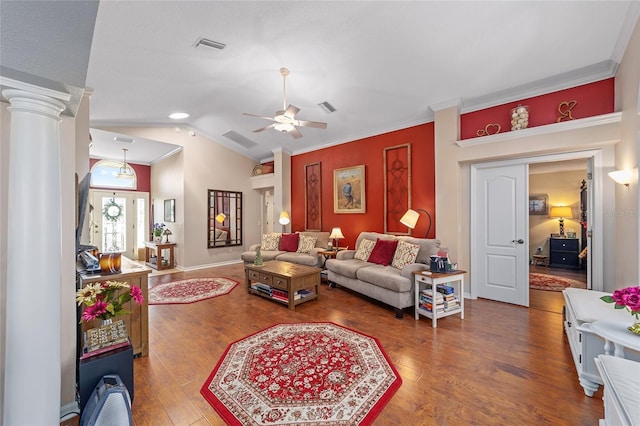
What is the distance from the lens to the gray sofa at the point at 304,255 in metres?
5.40

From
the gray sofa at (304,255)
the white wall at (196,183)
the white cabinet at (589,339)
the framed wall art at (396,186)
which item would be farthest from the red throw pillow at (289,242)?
the white cabinet at (589,339)

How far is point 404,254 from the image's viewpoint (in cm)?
408

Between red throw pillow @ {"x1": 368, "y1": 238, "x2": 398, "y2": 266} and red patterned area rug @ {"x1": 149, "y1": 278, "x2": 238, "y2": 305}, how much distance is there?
255 cm

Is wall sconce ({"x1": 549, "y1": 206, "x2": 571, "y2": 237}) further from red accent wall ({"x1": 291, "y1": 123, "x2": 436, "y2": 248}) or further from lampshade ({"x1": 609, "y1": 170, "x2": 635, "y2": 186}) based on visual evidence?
lampshade ({"x1": 609, "y1": 170, "x2": 635, "y2": 186})

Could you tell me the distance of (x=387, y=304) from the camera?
3.82 meters

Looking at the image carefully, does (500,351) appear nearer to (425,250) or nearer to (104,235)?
(425,250)

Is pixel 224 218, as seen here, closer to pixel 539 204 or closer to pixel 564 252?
pixel 539 204

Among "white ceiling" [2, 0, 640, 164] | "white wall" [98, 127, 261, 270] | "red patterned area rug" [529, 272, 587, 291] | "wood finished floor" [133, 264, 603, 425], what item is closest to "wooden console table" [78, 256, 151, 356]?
"wood finished floor" [133, 264, 603, 425]

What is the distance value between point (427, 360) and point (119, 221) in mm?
8481

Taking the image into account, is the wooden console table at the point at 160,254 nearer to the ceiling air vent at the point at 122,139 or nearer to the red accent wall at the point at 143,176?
the red accent wall at the point at 143,176

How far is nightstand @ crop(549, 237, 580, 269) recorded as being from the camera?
6.23 meters

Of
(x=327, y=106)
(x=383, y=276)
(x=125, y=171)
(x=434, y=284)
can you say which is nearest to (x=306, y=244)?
(x=383, y=276)

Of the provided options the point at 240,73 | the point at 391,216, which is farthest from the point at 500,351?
the point at 240,73

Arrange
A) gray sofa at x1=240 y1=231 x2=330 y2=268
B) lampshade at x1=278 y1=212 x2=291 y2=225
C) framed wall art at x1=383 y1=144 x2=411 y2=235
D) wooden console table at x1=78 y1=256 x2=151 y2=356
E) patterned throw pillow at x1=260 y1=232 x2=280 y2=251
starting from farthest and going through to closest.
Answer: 1. lampshade at x1=278 y1=212 x2=291 y2=225
2. patterned throw pillow at x1=260 y1=232 x2=280 y2=251
3. gray sofa at x1=240 y1=231 x2=330 y2=268
4. framed wall art at x1=383 y1=144 x2=411 y2=235
5. wooden console table at x1=78 y1=256 x2=151 y2=356
